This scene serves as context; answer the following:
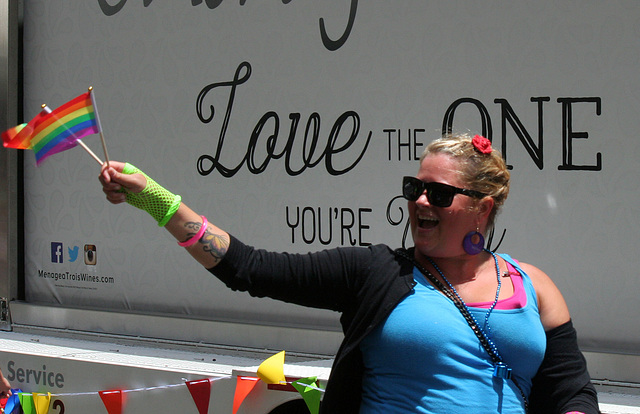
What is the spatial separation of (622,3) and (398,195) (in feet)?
3.91

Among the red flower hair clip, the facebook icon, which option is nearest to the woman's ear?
the red flower hair clip

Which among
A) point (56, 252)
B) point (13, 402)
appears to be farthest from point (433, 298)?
point (56, 252)

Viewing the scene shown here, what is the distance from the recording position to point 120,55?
4.06 meters

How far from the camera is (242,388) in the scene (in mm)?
3053

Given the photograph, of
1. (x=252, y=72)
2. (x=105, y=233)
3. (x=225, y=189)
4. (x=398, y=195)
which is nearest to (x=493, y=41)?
(x=398, y=195)

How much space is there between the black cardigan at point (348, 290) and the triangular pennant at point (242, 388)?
1.20 m

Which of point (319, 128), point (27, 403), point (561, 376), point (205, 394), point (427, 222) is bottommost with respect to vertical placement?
point (27, 403)

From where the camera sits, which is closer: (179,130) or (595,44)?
(595,44)

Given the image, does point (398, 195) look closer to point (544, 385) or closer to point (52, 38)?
point (544, 385)

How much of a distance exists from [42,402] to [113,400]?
1.61 ft

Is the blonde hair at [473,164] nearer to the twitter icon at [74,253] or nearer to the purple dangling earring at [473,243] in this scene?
the purple dangling earring at [473,243]

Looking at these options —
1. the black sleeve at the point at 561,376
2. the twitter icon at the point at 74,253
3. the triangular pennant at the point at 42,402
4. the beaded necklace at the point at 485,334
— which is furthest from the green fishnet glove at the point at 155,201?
→ the twitter icon at the point at 74,253

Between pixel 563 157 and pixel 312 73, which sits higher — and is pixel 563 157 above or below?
below

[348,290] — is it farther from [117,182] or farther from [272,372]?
[272,372]
